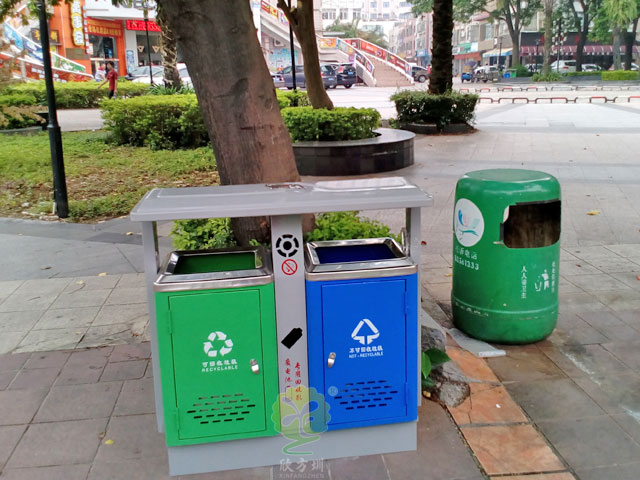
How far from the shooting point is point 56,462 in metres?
2.88

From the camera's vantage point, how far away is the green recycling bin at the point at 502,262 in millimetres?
3795

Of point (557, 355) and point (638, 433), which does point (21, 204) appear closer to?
point (557, 355)

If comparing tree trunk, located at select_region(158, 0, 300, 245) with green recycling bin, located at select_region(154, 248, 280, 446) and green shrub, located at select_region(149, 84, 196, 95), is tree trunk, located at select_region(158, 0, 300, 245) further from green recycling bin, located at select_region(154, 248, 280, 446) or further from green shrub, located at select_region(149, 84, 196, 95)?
green shrub, located at select_region(149, 84, 196, 95)

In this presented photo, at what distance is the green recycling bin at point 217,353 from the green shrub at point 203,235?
1.57 metres

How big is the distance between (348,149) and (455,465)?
7.90m

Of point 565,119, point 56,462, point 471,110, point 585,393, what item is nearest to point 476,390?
point 585,393

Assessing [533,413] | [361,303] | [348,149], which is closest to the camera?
[361,303]

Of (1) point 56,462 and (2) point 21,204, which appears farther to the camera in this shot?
(2) point 21,204

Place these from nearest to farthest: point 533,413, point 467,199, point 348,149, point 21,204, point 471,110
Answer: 1. point 533,413
2. point 467,199
3. point 21,204
4. point 348,149
5. point 471,110

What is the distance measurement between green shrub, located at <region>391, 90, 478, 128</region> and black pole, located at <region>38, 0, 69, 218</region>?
9.76 metres

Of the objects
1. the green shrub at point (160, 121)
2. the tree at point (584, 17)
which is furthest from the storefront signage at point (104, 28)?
the tree at point (584, 17)

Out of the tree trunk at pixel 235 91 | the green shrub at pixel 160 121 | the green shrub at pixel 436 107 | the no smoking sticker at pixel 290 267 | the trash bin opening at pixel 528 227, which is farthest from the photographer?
the green shrub at pixel 436 107

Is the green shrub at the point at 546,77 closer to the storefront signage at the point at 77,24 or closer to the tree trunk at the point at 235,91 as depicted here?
the storefront signage at the point at 77,24

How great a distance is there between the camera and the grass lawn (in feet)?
28.1
